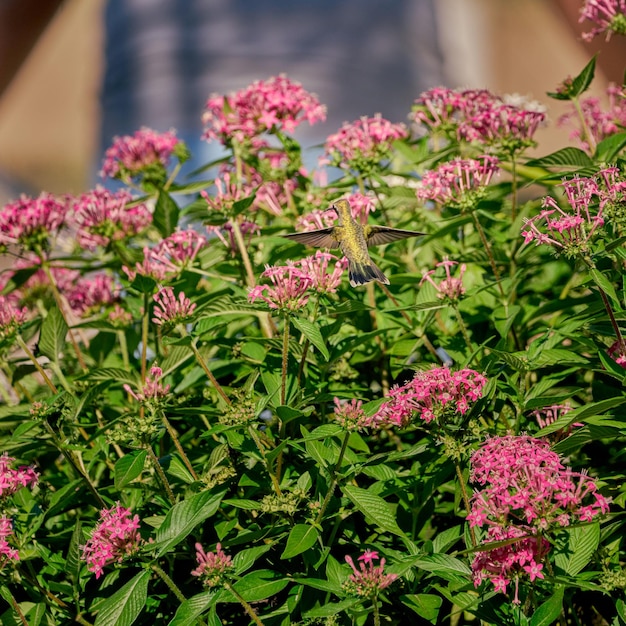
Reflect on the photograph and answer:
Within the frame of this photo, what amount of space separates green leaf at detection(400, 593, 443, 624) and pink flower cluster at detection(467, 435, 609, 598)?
128 mm

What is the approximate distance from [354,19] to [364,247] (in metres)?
3.93

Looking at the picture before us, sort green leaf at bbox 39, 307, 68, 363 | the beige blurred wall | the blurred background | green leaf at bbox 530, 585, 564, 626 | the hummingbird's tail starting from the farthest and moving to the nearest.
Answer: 1. the beige blurred wall
2. the blurred background
3. green leaf at bbox 39, 307, 68, 363
4. the hummingbird's tail
5. green leaf at bbox 530, 585, 564, 626

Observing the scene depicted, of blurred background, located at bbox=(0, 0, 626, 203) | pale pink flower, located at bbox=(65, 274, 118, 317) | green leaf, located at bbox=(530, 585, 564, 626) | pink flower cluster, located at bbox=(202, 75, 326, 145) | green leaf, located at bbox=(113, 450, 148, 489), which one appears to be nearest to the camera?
green leaf, located at bbox=(530, 585, 564, 626)

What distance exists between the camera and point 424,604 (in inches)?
64.6

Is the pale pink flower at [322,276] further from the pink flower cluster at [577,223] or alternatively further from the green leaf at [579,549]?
the green leaf at [579,549]

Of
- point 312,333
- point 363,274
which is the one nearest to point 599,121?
point 363,274

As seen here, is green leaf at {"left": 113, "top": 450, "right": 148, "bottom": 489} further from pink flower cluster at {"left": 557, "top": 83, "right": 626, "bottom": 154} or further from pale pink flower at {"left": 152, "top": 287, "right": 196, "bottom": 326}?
pink flower cluster at {"left": 557, "top": 83, "right": 626, "bottom": 154}

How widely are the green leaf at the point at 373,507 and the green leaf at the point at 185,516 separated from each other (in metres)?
0.26

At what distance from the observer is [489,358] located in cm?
179

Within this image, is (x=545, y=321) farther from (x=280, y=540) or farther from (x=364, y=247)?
(x=280, y=540)

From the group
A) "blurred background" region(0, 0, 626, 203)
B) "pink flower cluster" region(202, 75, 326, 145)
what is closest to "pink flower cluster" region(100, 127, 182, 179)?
"pink flower cluster" region(202, 75, 326, 145)

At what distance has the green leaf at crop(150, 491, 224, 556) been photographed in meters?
1.64

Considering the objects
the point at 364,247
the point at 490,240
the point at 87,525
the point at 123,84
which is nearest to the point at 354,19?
the point at 123,84

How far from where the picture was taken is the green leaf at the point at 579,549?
163 cm
